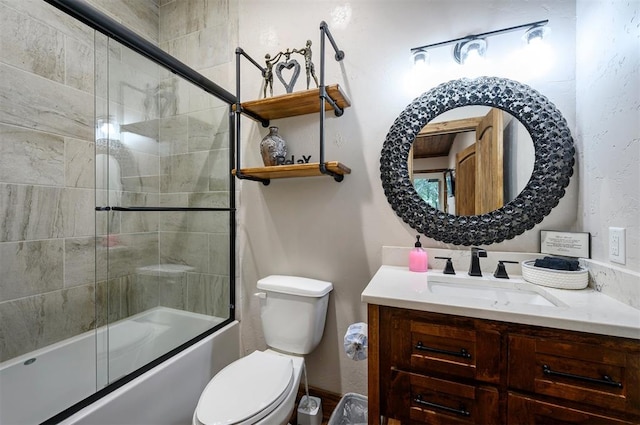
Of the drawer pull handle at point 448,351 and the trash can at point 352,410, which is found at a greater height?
the drawer pull handle at point 448,351

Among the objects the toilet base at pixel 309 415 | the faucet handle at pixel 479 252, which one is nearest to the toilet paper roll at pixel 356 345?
the toilet base at pixel 309 415

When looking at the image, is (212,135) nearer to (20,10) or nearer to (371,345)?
(20,10)

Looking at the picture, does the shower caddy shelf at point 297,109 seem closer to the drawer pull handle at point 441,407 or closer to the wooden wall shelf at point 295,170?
the wooden wall shelf at point 295,170

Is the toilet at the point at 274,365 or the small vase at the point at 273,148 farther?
the small vase at the point at 273,148

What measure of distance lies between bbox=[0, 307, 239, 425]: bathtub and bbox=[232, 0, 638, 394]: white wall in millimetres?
383

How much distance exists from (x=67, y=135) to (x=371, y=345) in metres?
1.91

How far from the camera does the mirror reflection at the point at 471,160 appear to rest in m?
1.20

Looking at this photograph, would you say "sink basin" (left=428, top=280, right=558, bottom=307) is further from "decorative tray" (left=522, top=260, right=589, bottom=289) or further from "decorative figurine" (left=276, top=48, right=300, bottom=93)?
"decorative figurine" (left=276, top=48, right=300, bottom=93)

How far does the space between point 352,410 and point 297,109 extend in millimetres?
1679

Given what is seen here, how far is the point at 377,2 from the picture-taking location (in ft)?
4.75

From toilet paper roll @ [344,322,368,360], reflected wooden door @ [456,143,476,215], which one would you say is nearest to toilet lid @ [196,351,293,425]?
toilet paper roll @ [344,322,368,360]

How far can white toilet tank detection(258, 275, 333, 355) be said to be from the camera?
4.54ft

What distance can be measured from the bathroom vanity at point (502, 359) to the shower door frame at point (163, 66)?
1089 millimetres

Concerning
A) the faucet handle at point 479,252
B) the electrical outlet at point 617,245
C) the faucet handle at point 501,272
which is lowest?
the faucet handle at point 501,272
